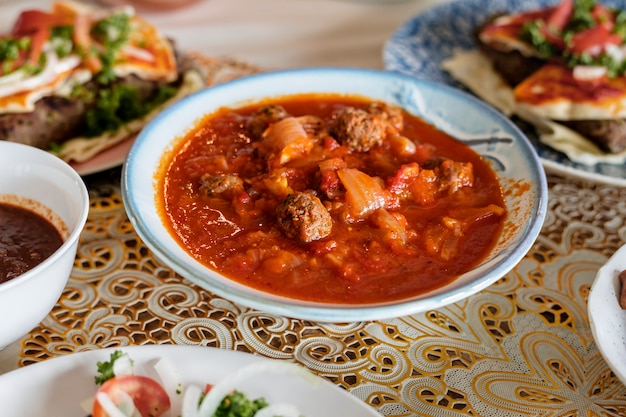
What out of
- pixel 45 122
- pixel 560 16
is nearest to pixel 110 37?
pixel 45 122

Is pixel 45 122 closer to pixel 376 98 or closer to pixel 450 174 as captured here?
pixel 376 98

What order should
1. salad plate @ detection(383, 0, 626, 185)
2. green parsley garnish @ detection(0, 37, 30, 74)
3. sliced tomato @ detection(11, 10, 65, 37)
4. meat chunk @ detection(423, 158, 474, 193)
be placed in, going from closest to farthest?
1. meat chunk @ detection(423, 158, 474, 193)
2. green parsley garnish @ detection(0, 37, 30, 74)
3. salad plate @ detection(383, 0, 626, 185)
4. sliced tomato @ detection(11, 10, 65, 37)

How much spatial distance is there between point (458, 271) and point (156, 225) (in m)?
1.40

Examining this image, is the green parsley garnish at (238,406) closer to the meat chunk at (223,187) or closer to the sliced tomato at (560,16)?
the meat chunk at (223,187)

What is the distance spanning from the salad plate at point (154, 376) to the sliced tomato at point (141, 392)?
2.3 inches

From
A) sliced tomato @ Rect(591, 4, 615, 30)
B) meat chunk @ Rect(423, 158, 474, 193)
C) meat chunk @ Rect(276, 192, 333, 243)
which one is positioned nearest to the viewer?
meat chunk @ Rect(276, 192, 333, 243)

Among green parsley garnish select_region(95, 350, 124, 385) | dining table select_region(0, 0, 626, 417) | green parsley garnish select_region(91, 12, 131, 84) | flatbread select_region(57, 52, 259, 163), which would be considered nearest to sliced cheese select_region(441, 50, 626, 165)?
dining table select_region(0, 0, 626, 417)

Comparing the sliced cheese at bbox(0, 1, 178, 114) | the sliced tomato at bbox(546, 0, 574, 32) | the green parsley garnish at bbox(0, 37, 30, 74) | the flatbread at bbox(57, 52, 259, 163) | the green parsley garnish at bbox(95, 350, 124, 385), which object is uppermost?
the sliced tomato at bbox(546, 0, 574, 32)

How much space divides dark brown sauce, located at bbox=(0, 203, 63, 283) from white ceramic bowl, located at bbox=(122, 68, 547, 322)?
41cm

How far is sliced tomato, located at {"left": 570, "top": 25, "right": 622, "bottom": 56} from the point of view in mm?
4730

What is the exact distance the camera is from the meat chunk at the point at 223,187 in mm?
3340

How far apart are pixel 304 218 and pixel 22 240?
4.31 ft

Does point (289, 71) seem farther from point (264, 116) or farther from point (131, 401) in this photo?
point (131, 401)

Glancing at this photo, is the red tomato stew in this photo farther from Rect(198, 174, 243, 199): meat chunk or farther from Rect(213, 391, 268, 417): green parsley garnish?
Rect(213, 391, 268, 417): green parsley garnish
